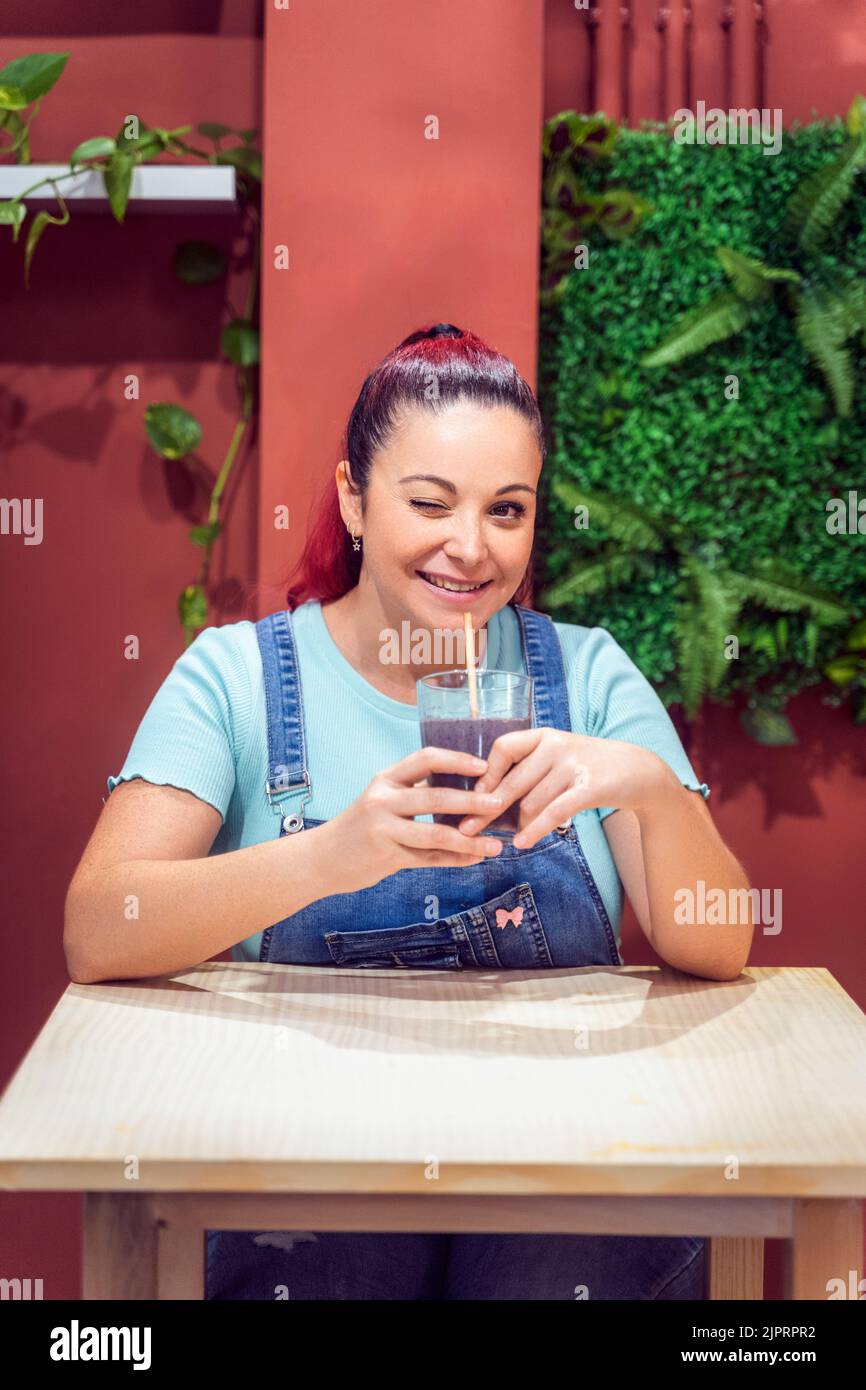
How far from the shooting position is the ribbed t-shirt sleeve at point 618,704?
7.47 ft

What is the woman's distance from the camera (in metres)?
1.86

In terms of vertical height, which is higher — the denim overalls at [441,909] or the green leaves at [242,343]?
the green leaves at [242,343]

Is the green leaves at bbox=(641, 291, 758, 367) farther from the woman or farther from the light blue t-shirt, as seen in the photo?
the light blue t-shirt

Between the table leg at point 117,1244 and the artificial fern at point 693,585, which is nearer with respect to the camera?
the table leg at point 117,1244

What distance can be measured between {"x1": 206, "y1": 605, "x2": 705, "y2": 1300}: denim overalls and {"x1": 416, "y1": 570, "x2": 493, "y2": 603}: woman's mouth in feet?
0.70

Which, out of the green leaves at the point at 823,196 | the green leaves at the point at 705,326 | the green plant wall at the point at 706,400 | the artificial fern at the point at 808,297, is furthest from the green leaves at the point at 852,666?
the green leaves at the point at 823,196

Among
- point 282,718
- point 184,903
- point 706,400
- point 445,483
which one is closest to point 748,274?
point 706,400

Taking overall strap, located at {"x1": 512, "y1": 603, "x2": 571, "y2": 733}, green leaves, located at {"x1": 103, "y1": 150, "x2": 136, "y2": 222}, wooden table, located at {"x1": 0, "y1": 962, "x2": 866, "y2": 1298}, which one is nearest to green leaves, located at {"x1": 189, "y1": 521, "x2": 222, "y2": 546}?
green leaves, located at {"x1": 103, "y1": 150, "x2": 136, "y2": 222}

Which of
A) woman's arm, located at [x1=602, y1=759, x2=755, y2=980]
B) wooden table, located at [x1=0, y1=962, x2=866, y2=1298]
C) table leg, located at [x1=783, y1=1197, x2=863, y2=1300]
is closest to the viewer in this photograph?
wooden table, located at [x1=0, y1=962, x2=866, y2=1298]

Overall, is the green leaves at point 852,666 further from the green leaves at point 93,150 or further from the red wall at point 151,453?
the green leaves at point 93,150

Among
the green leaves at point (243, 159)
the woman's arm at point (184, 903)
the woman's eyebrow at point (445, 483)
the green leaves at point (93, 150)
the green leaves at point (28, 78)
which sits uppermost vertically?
the green leaves at point (28, 78)

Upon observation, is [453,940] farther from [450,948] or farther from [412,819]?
[412,819]

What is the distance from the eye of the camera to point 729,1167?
1340 millimetres
